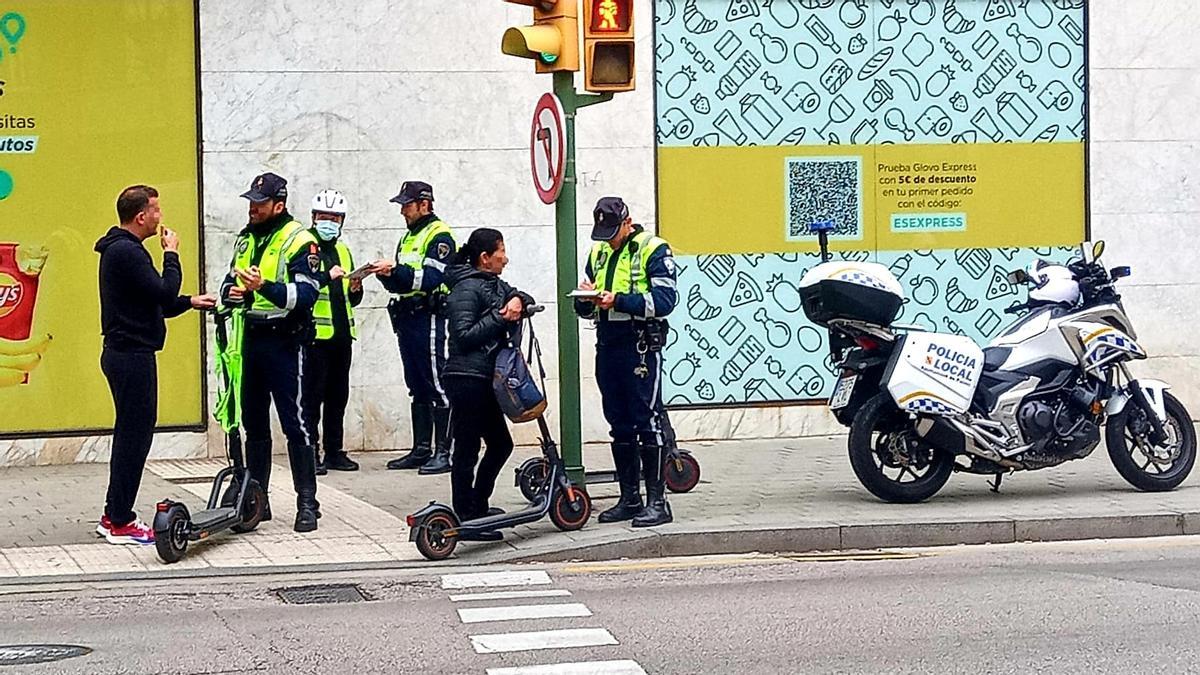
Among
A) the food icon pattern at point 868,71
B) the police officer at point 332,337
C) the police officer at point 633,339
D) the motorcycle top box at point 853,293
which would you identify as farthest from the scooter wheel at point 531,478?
the food icon pattern at point 868,71

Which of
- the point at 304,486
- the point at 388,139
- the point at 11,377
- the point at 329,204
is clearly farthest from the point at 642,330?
the point at 11,377

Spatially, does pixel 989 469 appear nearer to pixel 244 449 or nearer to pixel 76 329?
pixel 244 449

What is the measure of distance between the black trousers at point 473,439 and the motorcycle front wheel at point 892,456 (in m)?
2.37

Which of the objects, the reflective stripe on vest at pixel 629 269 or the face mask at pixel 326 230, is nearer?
the reflective stripe on vest at pixel 629 269

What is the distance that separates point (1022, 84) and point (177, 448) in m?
7.73

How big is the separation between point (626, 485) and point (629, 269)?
1293mm

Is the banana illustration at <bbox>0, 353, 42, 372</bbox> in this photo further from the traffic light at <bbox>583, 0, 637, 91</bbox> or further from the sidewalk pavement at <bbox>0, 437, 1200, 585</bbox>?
the traffic light at <bbox>583, 0, 637, 91</bbox>

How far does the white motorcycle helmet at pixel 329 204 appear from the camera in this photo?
42.0ft

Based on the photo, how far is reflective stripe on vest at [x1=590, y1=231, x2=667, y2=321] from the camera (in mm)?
10281

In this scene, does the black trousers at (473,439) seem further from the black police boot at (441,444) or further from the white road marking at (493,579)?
the black police boot at (441,444)

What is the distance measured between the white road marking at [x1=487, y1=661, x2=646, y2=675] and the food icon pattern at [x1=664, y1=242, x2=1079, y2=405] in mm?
7807

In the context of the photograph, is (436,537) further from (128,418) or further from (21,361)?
(21,361)

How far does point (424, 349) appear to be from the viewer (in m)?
13.1

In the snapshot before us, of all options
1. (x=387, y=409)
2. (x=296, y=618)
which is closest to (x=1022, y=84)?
(x=387, y=409)
